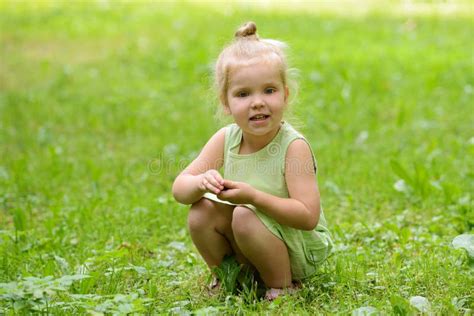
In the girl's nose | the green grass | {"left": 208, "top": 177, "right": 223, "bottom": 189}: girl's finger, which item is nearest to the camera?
{"left": 208, "top": 177, "right": 223, "bottom": 189}: girl's finger

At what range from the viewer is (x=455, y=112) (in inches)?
268

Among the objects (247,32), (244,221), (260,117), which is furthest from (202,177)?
(247,32)

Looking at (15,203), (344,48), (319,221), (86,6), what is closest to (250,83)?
(319,221)

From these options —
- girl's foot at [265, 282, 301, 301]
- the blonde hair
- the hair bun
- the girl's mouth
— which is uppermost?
the hair bun

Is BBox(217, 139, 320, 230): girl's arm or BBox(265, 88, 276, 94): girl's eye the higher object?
BBox(265, 88, 276, 94): girl's eye

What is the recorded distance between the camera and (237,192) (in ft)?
9.71

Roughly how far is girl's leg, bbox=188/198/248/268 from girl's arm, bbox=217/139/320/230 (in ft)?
0.64

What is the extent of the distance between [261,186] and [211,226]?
0.81ft

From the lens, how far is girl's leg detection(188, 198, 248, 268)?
318 centimetres

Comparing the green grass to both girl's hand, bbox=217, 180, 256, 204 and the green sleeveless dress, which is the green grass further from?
girl's hand, bbox=217, 180, 256, 204

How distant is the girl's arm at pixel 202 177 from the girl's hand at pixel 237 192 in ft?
0.11

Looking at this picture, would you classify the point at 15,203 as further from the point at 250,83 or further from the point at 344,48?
the point at 344,48

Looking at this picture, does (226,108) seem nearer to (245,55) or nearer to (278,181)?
(245,55)

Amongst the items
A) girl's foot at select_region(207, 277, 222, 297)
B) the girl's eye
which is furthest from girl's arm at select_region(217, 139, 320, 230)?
girl's foot at select_region(207, 277, 222, 297)
